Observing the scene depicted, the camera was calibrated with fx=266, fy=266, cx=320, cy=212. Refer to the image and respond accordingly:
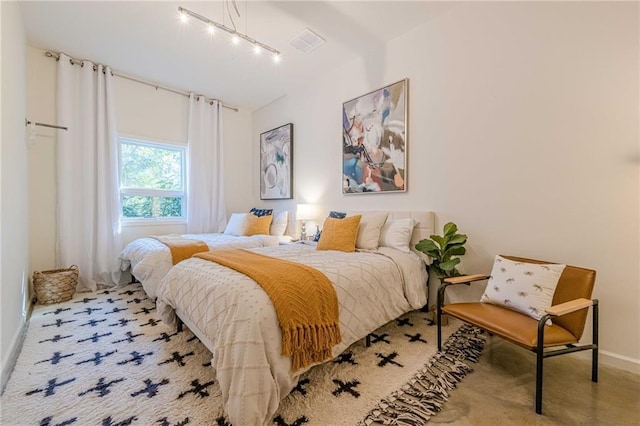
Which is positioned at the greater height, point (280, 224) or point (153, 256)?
point (280, 224)

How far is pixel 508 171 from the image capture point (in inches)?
89.3

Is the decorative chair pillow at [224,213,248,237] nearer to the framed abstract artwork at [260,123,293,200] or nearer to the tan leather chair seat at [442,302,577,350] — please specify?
the framed abstract artwork at [260,123,293,200]

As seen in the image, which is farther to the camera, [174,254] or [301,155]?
[301,155]

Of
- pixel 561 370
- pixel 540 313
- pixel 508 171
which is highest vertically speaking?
pixel 508 171

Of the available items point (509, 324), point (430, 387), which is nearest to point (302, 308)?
point (430, 387)

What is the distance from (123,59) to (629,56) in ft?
16.2

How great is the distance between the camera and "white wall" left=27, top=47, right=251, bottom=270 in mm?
3215

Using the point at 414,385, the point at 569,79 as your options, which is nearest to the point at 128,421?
the point at 414,385

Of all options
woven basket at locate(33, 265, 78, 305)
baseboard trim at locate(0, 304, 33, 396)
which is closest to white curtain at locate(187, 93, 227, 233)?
woven basket at locate(33, 265, 78, 305)

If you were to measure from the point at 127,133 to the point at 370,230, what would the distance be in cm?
374

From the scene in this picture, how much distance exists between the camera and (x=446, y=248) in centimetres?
240

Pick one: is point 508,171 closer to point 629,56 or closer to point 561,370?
point 629,56

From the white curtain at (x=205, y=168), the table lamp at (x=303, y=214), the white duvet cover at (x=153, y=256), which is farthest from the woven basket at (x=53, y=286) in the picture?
the table lamp at (x=303, y=214)

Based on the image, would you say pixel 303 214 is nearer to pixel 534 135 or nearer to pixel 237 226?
pixel 237 226
